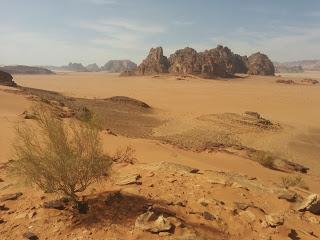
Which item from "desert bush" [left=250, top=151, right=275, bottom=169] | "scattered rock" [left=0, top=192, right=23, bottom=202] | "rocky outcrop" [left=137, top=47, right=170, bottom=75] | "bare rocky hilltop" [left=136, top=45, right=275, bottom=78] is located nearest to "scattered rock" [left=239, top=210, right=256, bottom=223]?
"scattered rock" [left=0, top=192, right=23, bottom=202]

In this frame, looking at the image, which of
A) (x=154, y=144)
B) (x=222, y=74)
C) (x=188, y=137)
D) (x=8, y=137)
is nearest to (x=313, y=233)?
(x=154, y=144)

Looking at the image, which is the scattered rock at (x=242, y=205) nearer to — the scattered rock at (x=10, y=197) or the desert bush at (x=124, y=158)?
the desert bush at (x=124, y=158)

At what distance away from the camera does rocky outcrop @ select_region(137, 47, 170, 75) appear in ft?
298

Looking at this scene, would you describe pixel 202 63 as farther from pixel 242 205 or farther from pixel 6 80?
pixel 242 205

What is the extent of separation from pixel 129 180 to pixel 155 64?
280ft

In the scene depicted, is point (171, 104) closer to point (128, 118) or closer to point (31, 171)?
point (128, 118)

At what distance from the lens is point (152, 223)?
6.37 meters

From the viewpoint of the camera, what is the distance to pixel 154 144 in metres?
13.4

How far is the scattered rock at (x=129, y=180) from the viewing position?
8.31 meters

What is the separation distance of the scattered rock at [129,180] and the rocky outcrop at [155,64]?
81.9m

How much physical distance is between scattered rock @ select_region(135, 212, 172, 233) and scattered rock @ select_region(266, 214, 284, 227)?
1978 mm

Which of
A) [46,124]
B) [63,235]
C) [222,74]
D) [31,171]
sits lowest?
[222,74]

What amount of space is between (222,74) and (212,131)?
63351mm

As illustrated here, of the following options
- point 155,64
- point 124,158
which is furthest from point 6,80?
point 155,64
